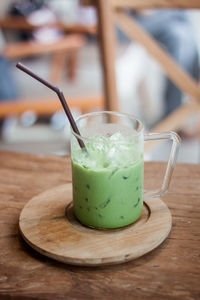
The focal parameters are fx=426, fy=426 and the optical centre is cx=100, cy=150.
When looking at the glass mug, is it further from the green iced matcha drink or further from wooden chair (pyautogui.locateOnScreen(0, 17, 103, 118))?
wooden chair (pyautogui.locateOnScreen(0, 17, 103, 118))

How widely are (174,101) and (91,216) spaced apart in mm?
2227

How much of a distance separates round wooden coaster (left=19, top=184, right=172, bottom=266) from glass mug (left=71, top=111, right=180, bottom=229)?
0.02 meters

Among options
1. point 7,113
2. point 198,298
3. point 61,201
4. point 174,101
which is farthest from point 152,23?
point 198,298

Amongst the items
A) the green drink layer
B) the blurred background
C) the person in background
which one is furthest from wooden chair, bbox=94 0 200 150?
the person in background

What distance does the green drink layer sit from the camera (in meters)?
0.69

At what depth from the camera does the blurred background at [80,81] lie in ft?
7.96

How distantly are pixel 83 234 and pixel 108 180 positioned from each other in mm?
103

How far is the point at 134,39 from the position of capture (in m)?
1.43

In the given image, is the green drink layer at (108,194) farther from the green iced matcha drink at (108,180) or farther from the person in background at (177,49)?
the person in background at (177,49)

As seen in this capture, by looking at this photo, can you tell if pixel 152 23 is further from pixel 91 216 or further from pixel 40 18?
pixel 91 216

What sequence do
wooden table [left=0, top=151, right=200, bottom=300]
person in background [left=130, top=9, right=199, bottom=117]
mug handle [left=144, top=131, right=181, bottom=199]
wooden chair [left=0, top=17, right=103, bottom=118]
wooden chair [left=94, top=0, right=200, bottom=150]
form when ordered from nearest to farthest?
wooden table [left=0, top=151, right=200, bottom=300] → mug handle [left=144, top=131, right=181, bottom=199] → wooden chair [left=94, top=0, right=200, bottom=150] → wooden chair [left=0, top=17, right=103, bottom=118] → person in background [left=130, top=9, right=199, bottom=117]

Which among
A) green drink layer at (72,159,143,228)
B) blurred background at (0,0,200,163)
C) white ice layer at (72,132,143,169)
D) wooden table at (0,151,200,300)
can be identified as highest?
white ice layer at (72,132,143,169)

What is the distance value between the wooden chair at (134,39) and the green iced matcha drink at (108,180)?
75 centimetres

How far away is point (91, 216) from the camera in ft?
2.35
